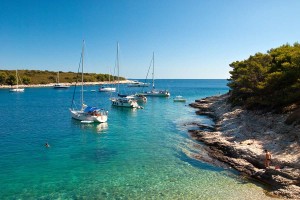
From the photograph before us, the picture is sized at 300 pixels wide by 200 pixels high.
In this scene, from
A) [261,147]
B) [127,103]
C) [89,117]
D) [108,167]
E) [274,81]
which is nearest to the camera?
[108,167]

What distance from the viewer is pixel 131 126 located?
186 feet

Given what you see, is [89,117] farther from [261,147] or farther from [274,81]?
[261,147]

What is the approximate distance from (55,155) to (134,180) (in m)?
12.9

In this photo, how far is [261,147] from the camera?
34.1m

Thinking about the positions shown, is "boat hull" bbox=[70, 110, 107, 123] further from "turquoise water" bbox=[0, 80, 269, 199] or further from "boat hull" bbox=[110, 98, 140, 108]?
"boat hull" bbox=[110, 98, 140, 108]

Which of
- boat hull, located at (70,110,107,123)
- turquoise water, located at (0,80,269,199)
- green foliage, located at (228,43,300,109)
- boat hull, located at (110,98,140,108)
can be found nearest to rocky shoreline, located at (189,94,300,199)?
turquoise water, located at (0,80,269,199)

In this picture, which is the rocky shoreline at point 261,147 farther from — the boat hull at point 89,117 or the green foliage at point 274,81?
the boat hull at point 89,117

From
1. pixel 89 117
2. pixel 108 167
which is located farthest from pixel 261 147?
pixel 89 117

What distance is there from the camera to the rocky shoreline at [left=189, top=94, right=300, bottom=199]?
25.4m

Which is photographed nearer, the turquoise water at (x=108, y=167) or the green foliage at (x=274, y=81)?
the turquoise water at (x=108, y=167)

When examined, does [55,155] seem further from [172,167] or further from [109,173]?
[172,167]

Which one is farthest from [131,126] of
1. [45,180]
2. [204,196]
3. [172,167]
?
[204,196]

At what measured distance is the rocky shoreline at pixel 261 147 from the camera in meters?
25.4

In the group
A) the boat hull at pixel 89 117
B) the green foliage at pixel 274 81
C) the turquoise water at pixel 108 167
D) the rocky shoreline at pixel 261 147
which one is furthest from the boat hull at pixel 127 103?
the rocky shoreline at pixel 261 147
